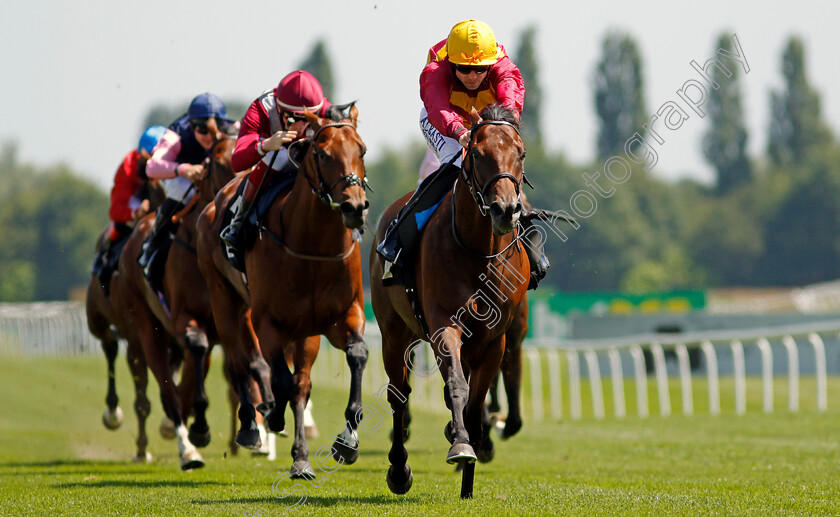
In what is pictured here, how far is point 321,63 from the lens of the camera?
2731 inches

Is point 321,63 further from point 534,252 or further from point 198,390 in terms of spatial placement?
point 534,252

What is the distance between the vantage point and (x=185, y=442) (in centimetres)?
779

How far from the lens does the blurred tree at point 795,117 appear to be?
7662 cm

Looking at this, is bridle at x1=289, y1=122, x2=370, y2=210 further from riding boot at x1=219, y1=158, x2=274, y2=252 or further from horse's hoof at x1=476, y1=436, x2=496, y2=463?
horse's hoof at x1=476, y1=436, x2=496, y2=463

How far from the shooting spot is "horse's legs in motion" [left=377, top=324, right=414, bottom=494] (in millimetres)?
6023

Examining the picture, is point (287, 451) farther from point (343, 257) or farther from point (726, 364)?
point (726, 364)

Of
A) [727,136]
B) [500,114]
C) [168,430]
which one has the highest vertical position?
[500,114]

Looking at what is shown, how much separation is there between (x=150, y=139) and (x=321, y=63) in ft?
199

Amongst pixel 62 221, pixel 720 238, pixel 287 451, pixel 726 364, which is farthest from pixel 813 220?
pixel 287 451

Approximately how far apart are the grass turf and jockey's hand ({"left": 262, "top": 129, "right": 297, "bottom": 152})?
2000mm

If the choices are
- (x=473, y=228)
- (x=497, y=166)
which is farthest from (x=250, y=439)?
(x=497, y=166)

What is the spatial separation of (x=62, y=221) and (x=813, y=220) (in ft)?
172

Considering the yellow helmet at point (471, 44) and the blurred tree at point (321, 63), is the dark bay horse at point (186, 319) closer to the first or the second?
the yellow helmet at point (471, 44)

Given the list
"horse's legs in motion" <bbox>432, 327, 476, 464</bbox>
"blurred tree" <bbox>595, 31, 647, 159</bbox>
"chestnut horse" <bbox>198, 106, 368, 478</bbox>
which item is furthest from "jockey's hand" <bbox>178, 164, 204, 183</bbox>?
"blurred tree" <bbox>595, 31, 647, 159</bbox>
